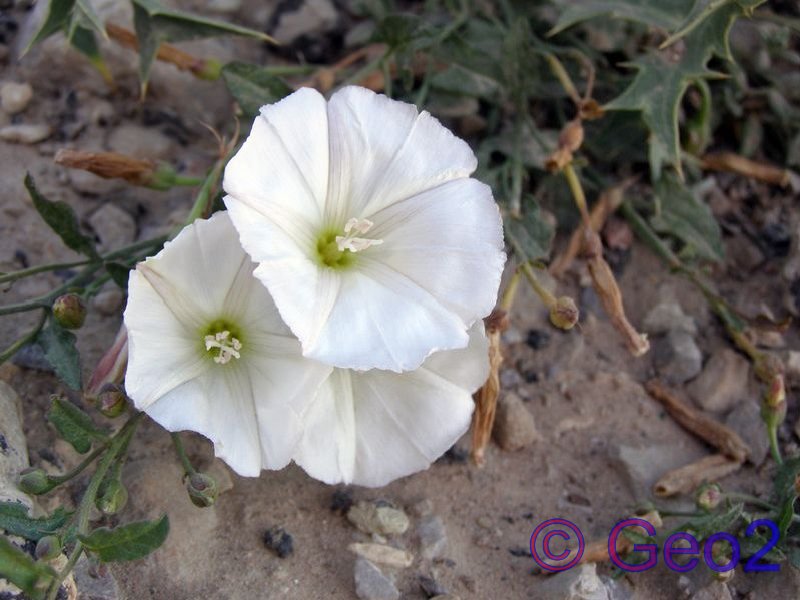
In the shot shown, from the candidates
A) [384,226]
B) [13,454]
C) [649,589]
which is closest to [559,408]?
[649,589]

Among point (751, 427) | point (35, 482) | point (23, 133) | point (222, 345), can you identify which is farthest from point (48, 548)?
point (751, 427)

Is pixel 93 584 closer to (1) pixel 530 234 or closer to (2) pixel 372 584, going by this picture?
(2) pixel 372 584

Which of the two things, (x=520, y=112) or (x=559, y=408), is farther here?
(x=520, y=112)

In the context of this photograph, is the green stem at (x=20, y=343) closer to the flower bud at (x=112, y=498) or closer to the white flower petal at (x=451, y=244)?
the flower bud at (x=112, y=498)

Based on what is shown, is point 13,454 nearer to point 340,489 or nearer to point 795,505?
point 340,489

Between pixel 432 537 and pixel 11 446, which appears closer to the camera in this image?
pixel 11 446

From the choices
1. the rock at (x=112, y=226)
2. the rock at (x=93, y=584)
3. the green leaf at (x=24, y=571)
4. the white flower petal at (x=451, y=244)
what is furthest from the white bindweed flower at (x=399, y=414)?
the rock at (x=112, y=226)

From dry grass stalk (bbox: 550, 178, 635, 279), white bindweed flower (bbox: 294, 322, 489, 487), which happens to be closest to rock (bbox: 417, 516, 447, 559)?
white bindweed flower (bbox: 294, 322, 489, 487)
